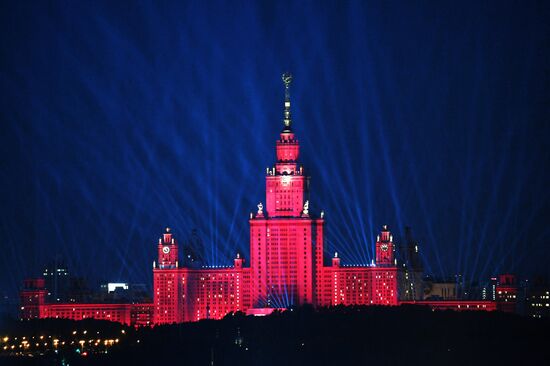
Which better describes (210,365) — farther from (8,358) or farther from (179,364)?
(8,358)

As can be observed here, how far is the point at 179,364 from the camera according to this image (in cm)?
19900

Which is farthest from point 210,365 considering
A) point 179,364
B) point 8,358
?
point 8,358

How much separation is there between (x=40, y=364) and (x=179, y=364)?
11.9m

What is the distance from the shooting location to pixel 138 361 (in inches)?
7820

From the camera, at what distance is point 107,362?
7697 inches

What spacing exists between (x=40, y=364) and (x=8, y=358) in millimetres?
5099

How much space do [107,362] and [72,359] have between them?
3.36 m

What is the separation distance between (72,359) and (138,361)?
16.8 ft

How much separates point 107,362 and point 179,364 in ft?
20.9

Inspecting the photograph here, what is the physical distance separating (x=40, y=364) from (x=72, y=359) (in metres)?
5.05

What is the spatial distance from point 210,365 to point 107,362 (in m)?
8.07

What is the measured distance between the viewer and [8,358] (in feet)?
646
